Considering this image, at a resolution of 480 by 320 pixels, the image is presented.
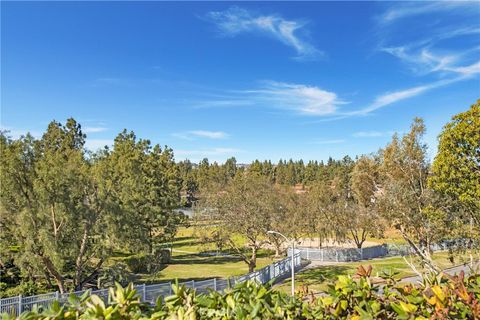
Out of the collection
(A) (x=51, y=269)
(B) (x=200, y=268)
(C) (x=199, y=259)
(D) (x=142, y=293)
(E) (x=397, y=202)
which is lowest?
(B) (x=200, y=268)

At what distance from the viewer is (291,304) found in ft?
7.64

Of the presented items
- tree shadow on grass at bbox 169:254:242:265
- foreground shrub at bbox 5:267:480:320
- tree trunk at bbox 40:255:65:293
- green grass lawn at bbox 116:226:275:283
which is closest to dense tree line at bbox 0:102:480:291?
tree trunk at bbox 40:255:65:293

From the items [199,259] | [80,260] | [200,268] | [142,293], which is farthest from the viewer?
[199,259]

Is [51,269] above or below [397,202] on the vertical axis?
below

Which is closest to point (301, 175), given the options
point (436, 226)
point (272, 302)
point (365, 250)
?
point (365, 250)

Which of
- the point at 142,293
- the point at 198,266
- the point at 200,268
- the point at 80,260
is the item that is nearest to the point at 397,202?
the point at 142,293

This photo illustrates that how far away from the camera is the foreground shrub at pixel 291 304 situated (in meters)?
2.05

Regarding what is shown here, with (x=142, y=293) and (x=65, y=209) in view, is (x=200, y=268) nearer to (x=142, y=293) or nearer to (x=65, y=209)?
(x=142, y=293)

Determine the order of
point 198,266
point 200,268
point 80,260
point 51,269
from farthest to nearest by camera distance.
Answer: point 198,266 → point 200,268 → point 80,260 → point 51,269

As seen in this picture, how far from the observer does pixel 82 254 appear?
775 inches

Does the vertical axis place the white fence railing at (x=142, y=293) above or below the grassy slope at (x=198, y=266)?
above

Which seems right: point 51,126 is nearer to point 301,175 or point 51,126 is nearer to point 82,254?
point 82,254

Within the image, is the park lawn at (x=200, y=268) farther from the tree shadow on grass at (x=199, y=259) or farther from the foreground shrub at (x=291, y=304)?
the foreground shrub at (x=291, y=304)

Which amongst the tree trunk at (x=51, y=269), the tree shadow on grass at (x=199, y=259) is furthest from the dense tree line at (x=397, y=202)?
the tree trunk at (x=51, y=269)
